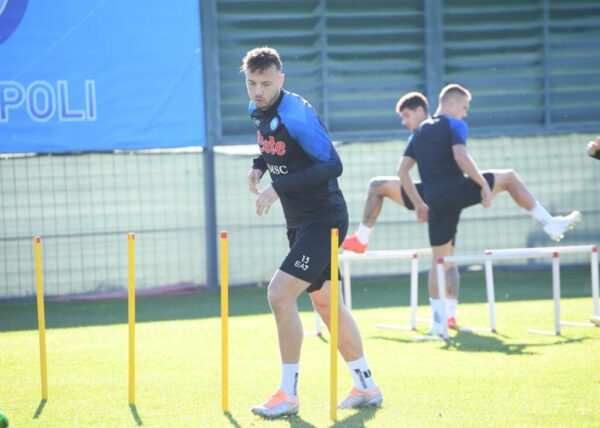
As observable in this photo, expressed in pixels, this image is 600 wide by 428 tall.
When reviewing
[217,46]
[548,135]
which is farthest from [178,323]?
[548,135]

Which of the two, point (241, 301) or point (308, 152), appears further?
point (241, 301)

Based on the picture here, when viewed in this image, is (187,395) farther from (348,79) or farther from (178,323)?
(348,79)

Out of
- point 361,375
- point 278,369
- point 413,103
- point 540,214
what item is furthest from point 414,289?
point 361,375

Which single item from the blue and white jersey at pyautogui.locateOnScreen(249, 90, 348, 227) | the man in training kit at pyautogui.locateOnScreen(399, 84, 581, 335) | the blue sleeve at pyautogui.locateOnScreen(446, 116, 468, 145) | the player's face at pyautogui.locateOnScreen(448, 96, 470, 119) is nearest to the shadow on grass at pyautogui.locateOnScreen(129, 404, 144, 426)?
the blue and white jersey at pyautogui.locateOnScreen(249, 90, 348, 227)

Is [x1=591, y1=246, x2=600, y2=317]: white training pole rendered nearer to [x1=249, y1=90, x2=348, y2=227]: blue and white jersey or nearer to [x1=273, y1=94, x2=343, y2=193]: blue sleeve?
[x1=249, y1=90, x2=348, y2=227]: blue and white jersey

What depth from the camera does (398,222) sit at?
537 inches

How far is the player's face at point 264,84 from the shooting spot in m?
5.71

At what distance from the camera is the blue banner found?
12141mm

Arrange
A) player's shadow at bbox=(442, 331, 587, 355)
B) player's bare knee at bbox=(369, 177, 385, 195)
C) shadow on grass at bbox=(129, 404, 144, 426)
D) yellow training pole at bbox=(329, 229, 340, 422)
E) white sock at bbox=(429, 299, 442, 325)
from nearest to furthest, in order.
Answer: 1. yellow training pole at bbox=(329, 229, 340, 422)
2. shadow on grass at bbox=(129, 404, 144, 426)
3. player's shadow at bbox=(442, 331, 587, 355)
4. white sock at bbox=(429, 299, 442, 325)
5. player's bare knee at bbox=(369, 177, 385, 195)

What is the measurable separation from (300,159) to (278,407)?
140cm

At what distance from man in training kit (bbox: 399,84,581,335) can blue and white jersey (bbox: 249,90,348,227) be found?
342cm

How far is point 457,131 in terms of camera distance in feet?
30.1

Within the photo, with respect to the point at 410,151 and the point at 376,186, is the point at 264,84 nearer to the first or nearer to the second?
the point at 410,151

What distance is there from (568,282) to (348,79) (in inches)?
151
